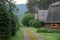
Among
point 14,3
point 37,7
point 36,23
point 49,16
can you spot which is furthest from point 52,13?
point 37,7

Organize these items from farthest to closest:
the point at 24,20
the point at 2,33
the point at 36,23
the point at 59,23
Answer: the point at 24,20
the point at 36,23
the point at 59,23
the point at 2,33

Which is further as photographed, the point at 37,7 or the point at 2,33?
the point at 37,7

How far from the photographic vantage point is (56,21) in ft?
153

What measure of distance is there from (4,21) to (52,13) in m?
29.1

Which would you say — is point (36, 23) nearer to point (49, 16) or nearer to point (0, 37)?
point (49, 16)

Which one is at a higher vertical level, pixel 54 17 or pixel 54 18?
pixel 54 17

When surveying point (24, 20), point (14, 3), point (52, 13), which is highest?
point (14, 3)

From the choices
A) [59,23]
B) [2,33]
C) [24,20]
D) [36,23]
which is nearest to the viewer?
[2,33]

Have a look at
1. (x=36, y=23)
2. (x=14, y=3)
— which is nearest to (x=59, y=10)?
(x=36, y=23)

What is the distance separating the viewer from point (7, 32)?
66.7 feet

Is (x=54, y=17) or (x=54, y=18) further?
(x=54, y=17)

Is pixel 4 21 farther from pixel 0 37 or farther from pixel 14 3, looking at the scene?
pixel 14 3

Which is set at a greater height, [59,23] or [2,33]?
[2,33]

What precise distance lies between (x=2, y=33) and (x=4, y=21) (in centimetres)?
115
